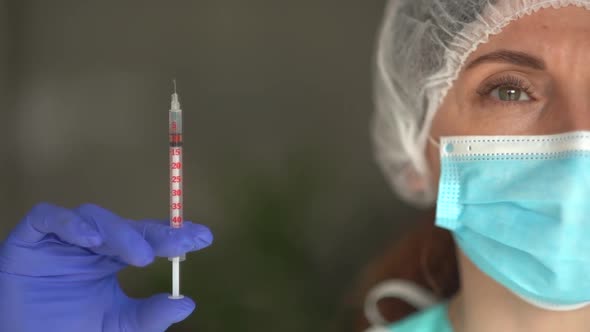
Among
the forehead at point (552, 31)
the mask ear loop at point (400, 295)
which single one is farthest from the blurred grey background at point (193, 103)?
the forehead at point (552, 31)

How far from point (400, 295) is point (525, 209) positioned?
0.61 meters

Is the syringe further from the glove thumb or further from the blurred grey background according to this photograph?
the blurred grey background

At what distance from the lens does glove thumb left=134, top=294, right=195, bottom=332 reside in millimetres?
1025

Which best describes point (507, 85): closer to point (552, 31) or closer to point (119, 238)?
point (552, 31)

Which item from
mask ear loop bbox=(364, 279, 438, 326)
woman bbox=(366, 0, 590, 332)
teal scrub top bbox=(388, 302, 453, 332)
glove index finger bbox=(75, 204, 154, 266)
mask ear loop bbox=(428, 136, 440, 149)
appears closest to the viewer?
glove index finger bbox=(75, 204, 154, 266)

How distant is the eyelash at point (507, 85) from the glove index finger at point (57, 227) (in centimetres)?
79

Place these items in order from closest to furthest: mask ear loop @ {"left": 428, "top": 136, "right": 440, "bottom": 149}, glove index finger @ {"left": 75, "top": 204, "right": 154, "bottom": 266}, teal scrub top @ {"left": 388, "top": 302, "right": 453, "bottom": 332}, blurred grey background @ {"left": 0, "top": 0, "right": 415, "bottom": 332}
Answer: glove index finger @ {"left": 75, "top": 204, "right": 154, "bottom": 266}, mask ear loop @ {"left": 428, "top": 136, "right": 440, "bottom": 149}, teal scrub top @ {"left": 388, "top": 302, "right": 453, "bottom": 332}, blurred grey background @ {"left": 0, "top": 0, "right": 415, "bottom": 332}

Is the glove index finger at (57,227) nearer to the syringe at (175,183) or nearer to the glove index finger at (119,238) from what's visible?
the glove index finger at (119,238)

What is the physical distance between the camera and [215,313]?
203 centimetres

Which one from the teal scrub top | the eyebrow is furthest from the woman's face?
the teal scrub top

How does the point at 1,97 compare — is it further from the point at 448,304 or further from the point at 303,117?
the point at 448,304

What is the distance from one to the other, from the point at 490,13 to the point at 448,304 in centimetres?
70

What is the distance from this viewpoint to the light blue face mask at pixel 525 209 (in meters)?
1.09

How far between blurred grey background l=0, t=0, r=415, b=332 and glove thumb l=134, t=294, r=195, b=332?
1361 mm
